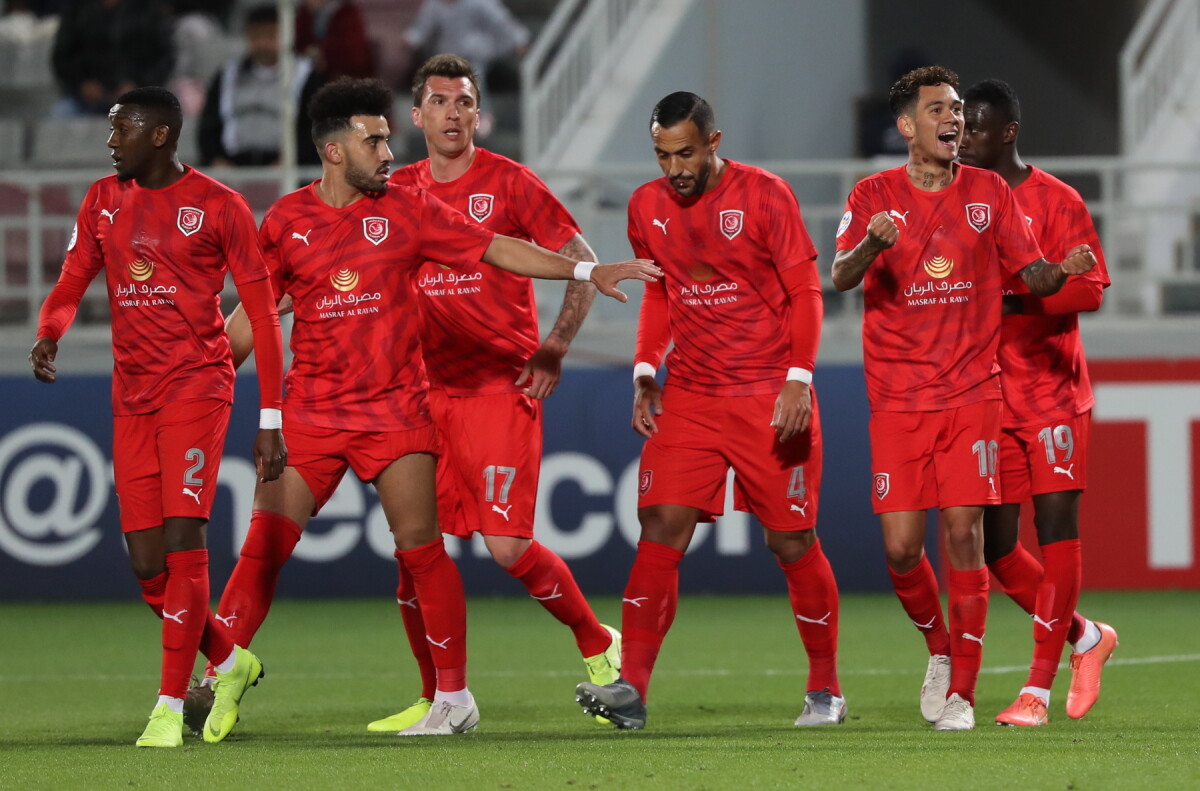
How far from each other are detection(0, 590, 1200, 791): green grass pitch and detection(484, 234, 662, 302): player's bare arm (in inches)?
59.6

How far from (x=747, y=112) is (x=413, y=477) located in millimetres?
9390

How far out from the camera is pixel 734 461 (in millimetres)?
6562

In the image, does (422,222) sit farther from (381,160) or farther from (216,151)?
(216,151)

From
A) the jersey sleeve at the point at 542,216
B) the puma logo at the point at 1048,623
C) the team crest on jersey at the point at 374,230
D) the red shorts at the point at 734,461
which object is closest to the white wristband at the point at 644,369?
the red shorts at the point at 734,461

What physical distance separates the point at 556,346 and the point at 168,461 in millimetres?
1449

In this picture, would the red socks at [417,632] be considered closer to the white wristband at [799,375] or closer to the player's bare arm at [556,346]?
the player's bare arm at [556,346]

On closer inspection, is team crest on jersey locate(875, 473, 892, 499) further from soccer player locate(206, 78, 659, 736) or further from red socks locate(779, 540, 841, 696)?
soccer player locate(206, 78, 659, 736)

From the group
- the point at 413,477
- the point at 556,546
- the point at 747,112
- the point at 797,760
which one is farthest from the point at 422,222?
the point at 747,112

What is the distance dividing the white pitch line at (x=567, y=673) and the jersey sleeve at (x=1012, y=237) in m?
2.43

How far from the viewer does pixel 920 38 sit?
18562 mm

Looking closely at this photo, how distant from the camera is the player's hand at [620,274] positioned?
612 cm

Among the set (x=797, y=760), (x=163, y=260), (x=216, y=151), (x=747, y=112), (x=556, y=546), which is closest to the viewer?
(x=797, y=760)

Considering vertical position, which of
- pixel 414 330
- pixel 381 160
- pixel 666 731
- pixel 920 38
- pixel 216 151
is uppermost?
pixel 920 38

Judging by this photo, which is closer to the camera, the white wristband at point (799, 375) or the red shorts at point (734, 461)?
the white wristband at point (799, 375)
